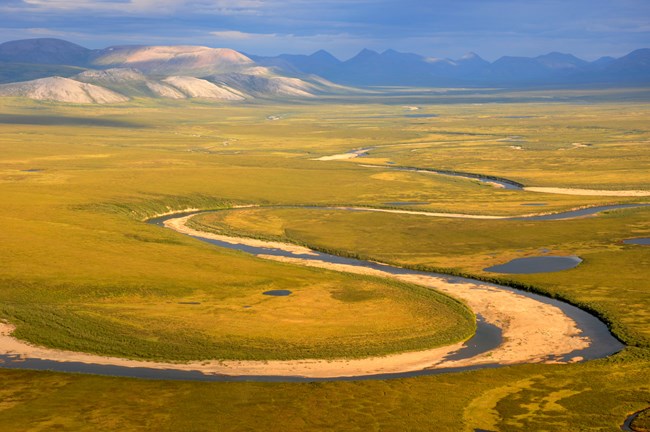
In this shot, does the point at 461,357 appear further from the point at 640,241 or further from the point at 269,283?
the point at 640,241

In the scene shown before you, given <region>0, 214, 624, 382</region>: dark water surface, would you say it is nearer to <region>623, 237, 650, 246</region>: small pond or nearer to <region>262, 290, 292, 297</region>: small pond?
<region>262, 290, 292, 297</region>: small pond

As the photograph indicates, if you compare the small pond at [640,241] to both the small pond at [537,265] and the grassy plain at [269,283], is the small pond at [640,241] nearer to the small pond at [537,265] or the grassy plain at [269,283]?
the grassy plain at [269,283]

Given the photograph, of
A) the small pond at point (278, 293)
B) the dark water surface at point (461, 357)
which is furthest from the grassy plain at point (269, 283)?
the dark water surface at point (461, 357)

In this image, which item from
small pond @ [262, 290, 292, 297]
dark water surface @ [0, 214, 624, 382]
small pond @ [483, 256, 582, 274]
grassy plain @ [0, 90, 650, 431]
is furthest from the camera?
small pond @ [483, 256, 582, 274]

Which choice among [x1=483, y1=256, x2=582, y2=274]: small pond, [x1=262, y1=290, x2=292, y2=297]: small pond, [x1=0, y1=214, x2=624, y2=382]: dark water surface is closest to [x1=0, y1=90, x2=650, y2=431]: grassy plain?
[x1=262, y1=290, x2=292, y2=297]: small pond

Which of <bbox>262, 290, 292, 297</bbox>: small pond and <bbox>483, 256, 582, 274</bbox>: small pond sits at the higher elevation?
<bbox>483, 256, 582, 274</bbox>: small pond

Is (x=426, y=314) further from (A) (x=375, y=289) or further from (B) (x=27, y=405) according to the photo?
(B) (x=27, y=405)

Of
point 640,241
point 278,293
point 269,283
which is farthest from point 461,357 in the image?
point 640,241

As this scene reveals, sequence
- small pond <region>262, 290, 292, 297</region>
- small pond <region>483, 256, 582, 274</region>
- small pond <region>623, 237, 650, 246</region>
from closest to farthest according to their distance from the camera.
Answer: small pond <region>262, 290, 292, 297</region> < small pond <region>483, 256, 582, 274</region> < small pond <region>623, 237, 650, 246</region>

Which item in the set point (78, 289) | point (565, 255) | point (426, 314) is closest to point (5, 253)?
point (78, 289)
